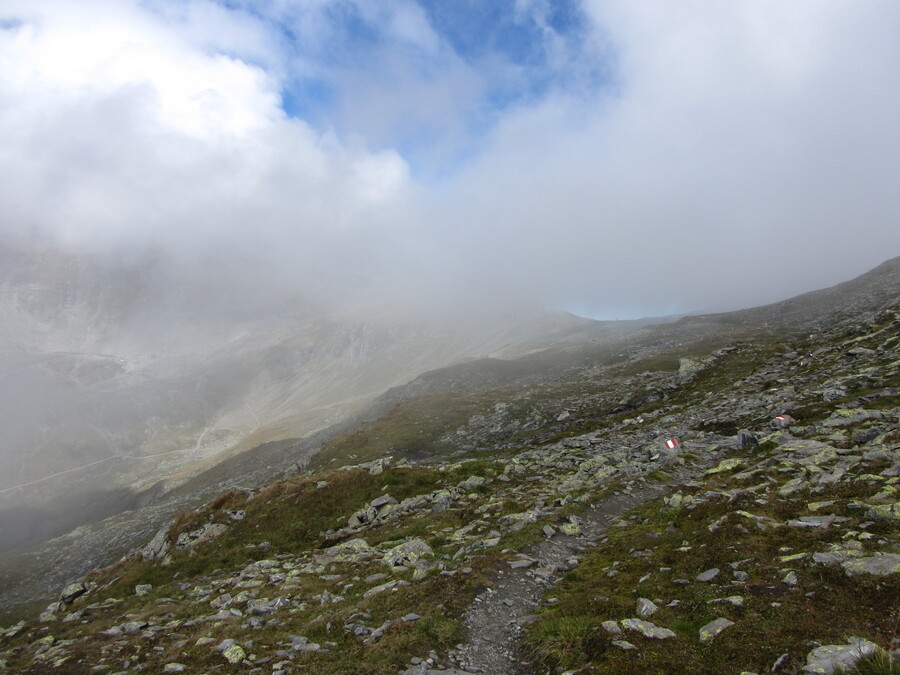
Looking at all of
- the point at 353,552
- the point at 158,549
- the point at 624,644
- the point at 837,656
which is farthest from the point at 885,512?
the point at 158,549

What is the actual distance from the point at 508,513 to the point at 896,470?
58.9 ft

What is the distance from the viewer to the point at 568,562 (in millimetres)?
18984

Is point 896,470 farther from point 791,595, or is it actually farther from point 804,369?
point 804,369

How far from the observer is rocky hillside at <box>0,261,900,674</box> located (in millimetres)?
11102

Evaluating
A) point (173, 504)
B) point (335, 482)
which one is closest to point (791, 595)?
point (335, 482)

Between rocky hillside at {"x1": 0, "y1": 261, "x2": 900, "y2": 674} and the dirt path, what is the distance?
90 millimetres

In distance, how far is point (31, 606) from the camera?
54000mm

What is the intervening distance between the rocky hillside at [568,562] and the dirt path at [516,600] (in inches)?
3.5

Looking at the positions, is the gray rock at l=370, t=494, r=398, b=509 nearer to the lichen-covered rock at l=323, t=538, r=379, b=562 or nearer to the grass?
the lichen-covered rock at l=323, t=538, r=379, b=562

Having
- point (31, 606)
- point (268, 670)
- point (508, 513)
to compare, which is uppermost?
point (268, 670)

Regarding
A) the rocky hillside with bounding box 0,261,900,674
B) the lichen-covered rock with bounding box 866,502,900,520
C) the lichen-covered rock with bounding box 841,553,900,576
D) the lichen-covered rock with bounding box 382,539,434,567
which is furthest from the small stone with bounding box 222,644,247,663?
the lichen-covered rock with bounding box 866,502,900,520

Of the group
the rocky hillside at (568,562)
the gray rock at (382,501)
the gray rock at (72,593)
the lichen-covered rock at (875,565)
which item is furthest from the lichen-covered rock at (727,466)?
the gray rock at (72,593)

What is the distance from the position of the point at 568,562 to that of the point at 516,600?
13.4 ft

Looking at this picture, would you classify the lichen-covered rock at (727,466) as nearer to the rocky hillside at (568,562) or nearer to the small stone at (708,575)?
the rocky hillside at (568,562)
